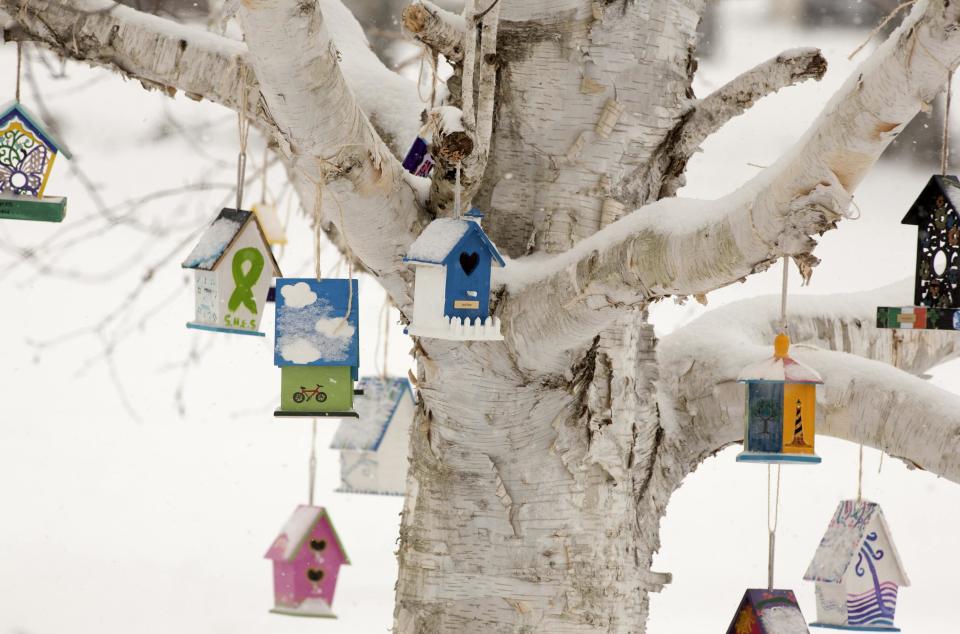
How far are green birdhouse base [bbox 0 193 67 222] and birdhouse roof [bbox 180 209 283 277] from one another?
18 centimetres

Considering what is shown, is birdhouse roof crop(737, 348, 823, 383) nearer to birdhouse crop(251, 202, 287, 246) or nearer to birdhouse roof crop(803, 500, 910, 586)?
birdhouse roof crop(803, 500, 910, 586)

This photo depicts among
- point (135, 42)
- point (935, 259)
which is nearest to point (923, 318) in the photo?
point (935, 259)

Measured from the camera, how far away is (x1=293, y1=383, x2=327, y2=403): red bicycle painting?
1.29 meters

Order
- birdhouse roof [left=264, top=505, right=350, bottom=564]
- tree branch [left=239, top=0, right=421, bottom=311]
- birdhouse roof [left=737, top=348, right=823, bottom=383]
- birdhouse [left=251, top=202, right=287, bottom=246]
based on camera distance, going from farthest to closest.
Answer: birdhouse [left=251, top=202, right=287, bottom=246] → birdhouse roof [left=264, top=505, right=350, bottom=564] → birdhouse roof [left=737, top=348, right=823, bottom=383] → tree branch [left=239, top=0, right=421, bottom=311]

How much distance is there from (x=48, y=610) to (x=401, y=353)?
136 centimetres

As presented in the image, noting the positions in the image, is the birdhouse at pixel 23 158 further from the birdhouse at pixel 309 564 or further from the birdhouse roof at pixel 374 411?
the birdhouse roof at pixel 374 411

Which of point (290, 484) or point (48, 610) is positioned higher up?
point (290, 484)

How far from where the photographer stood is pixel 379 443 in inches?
93.4

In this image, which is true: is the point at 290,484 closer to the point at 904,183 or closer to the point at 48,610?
the point at 48,610

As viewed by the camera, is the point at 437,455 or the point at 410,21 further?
the point at 437,455

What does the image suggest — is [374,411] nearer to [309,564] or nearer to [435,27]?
[309,564]

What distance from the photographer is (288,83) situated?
979 millimetres

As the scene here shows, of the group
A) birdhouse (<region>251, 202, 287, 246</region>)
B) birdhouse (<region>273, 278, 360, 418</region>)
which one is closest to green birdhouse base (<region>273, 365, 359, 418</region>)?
birdhouse (<region>273, 278, 360, 418</region>)

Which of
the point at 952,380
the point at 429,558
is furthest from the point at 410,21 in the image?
the point at 952,380
